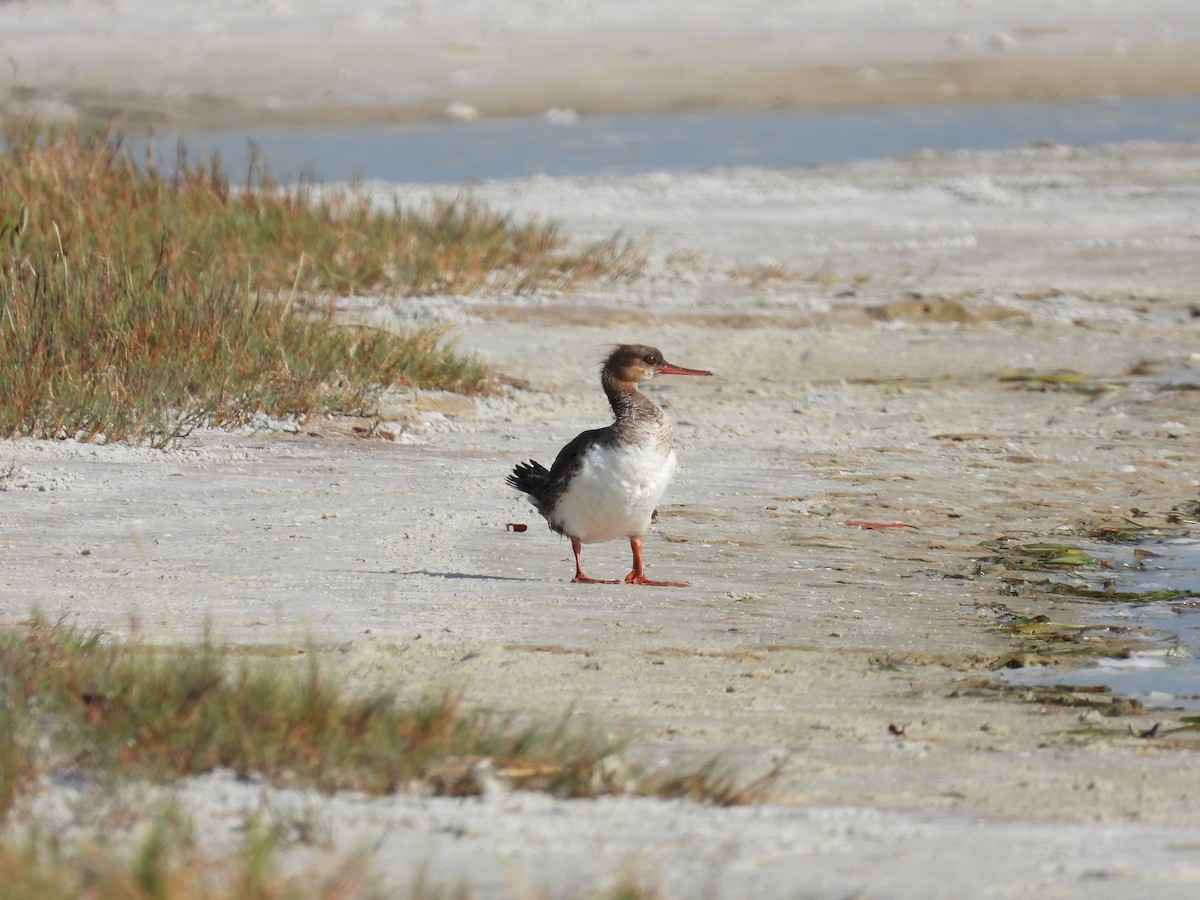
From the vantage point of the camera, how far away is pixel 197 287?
349 inches

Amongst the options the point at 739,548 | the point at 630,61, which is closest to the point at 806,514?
the point at 739,548

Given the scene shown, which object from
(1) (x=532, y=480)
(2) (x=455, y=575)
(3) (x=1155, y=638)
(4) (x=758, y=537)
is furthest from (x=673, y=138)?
(3) (x=1155, y=638)

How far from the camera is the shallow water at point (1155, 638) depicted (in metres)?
5.03

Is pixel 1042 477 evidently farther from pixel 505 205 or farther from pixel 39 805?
pixel 505 205

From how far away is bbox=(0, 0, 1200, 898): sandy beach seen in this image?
3.56 m

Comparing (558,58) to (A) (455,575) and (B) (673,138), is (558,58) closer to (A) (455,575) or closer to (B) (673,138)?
(B) (673,138)

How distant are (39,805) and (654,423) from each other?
3.06 m

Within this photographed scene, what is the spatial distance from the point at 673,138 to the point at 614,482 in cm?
1787

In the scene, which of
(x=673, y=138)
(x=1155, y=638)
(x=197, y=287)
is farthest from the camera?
(x=673, y=138)

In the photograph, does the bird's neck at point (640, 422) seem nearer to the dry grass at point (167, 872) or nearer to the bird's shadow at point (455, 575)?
the bird's shadow at point (455, 575)

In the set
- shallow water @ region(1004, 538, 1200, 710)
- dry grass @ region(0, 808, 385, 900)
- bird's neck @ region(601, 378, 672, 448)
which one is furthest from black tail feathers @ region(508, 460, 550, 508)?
dry grass @ region(0, 808, 385, 900)

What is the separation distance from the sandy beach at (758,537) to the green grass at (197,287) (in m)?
0.20

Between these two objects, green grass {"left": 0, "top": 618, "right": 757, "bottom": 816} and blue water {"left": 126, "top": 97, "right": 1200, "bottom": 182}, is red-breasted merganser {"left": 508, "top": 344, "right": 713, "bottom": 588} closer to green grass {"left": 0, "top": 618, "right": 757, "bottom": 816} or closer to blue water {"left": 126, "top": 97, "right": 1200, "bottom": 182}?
green grass {"left": 0, "top": 618, "right": 757, "bottom": 816}

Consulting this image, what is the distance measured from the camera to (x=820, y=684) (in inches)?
196
